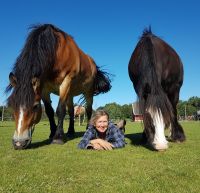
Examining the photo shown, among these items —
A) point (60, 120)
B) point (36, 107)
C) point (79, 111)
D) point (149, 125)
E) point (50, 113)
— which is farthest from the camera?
point (79, 111)

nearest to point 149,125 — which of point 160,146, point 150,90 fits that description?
point 160,146

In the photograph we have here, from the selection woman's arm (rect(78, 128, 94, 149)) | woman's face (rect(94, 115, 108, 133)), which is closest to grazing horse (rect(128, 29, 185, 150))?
woman's face (rect(94, 115, 108, 133))

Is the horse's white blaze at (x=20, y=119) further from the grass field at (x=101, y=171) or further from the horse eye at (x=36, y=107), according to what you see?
the grass field at (x=101, y=171)

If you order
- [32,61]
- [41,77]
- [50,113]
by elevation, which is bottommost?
[50,113]

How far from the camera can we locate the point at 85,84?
36.7 ft

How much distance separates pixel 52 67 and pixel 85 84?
9.87ft

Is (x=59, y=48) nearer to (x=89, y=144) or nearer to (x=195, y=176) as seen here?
(x=89, y=144)

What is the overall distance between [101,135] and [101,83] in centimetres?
581

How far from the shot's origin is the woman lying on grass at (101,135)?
7.13m

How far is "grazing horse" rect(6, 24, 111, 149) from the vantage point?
702cm

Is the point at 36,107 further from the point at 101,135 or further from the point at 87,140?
the point at 101,135

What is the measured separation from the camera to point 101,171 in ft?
15.8

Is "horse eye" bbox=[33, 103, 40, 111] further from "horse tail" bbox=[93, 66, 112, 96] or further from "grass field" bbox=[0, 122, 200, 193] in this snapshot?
"horse tail" bbox=[93, 66, 112, 96]

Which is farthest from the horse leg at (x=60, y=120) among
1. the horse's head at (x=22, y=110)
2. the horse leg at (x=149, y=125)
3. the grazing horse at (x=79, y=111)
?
the grazing horse at (x=79, y=111)
